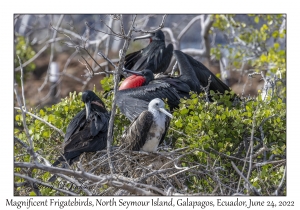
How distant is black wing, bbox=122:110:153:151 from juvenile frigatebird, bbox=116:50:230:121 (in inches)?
12.3

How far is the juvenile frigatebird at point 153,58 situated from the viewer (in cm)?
664

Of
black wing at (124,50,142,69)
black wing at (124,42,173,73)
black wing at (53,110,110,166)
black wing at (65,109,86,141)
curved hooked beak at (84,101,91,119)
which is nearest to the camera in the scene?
black wing at (53,110,110,166)

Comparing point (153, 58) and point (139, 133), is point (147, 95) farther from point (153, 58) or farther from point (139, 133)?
point (153, 58)

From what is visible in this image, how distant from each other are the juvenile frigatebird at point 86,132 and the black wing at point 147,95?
1.34ft

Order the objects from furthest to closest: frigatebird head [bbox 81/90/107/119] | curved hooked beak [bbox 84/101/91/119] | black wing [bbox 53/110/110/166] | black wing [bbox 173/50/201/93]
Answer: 1. black wing [bbox 173/50/201/93]
2. frigatebird head [bbox 81/90/107/119]
3. curved hooked beak [bbox 84/101/91/119]
4. black wing [bbox 53/110/110/166]

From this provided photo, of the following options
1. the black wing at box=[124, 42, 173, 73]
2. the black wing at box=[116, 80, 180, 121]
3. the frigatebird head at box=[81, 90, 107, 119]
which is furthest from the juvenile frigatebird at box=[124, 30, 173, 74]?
the frigatebird head at box=[81, 90, 107, 119]

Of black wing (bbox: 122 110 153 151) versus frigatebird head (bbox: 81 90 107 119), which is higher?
frigatebird head (bbox: 81 90 107 119)

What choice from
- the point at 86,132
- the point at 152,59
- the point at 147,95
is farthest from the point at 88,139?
the point at 152,59

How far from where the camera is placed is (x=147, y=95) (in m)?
5.34

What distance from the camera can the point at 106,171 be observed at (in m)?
4.34

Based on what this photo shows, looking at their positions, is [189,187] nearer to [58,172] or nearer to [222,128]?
[222,128]

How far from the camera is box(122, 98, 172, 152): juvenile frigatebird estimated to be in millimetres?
4465

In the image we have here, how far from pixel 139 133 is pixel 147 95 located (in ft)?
3.05

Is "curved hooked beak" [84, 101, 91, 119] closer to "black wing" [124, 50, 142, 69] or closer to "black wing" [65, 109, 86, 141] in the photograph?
"black wing" [65, 109, 86, 141]
